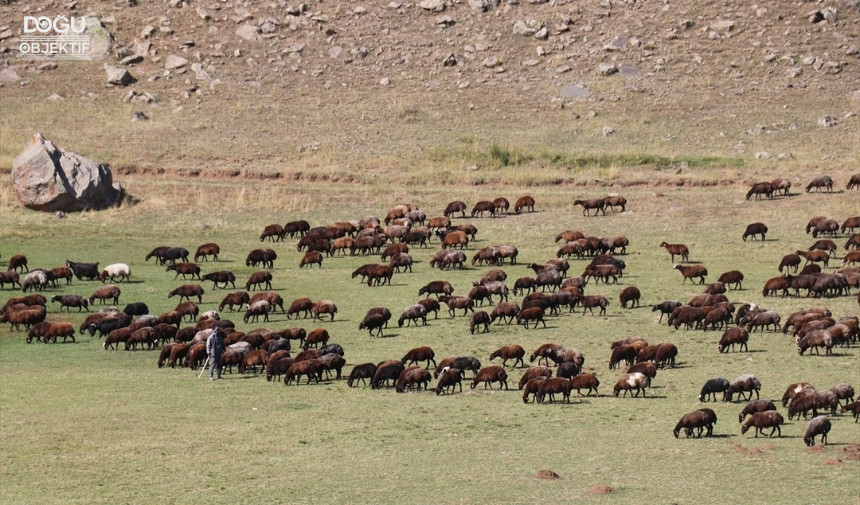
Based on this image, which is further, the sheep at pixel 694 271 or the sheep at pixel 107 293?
the sheep at pixel 694 271

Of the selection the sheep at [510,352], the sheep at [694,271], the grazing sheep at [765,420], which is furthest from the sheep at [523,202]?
the grazing sheep at [765,420]

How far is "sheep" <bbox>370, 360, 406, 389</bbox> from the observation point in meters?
25.8

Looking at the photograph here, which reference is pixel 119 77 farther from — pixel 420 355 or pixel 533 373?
pixel 533 373

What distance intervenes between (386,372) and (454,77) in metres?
42.8

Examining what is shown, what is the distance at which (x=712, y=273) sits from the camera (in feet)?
123

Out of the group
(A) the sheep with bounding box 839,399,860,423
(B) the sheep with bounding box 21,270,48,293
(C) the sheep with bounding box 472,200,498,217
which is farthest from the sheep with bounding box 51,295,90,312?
(A) the sheep with bounding box 839,399,860,423

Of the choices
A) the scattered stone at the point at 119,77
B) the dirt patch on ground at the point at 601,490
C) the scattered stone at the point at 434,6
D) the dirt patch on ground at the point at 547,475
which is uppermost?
the scattered stone at the point at 434,6

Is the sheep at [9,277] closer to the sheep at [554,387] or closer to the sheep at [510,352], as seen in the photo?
the sheep at [510,352]

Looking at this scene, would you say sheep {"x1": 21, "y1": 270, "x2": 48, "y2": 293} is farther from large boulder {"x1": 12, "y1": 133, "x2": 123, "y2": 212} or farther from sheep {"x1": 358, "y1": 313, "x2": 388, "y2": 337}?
large boulder {"x1": 12, "y1": 133, "x2": 123, "y2": 212}

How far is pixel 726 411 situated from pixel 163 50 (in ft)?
172

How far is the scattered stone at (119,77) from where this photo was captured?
68.1 m

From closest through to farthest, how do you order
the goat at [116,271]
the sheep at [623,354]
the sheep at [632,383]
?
the sheep at [632,383]
the sheep at [623,354]
the goat at [116,271]

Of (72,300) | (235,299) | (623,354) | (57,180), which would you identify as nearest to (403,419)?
(623,354)

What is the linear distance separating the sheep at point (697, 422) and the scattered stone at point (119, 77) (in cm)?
5113
